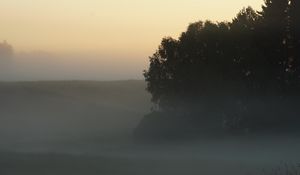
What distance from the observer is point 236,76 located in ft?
189

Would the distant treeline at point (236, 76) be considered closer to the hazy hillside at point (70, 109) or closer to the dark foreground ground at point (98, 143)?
the dark foreground ground at point (98, 143)

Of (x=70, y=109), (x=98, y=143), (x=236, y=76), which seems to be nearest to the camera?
(x=236, y=76)

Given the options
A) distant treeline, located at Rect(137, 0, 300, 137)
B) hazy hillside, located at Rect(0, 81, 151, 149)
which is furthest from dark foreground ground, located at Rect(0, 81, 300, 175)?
distant treeline, located at Rect(137, 0, 300, 137)

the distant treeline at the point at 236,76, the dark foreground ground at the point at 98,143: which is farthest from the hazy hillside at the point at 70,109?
the distant treeline at the point at 236,76

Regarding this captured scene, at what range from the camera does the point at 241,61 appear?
5672 cm

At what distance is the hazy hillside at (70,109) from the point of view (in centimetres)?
8231

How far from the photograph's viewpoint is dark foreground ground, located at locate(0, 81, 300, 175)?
1281 inches

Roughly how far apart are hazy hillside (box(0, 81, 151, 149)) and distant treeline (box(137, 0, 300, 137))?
41.8 ft

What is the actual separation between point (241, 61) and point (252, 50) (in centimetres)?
180

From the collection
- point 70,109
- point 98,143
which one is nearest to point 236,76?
point 98,143

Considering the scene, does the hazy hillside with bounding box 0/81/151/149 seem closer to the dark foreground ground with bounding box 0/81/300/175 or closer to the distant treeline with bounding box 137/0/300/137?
the dark foreground ground with bounding box 0/81/300/175

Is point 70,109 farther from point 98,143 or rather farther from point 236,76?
point 236,76

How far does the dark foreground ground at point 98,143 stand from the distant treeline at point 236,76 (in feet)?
8.90

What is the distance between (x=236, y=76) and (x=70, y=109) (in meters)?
54.7
